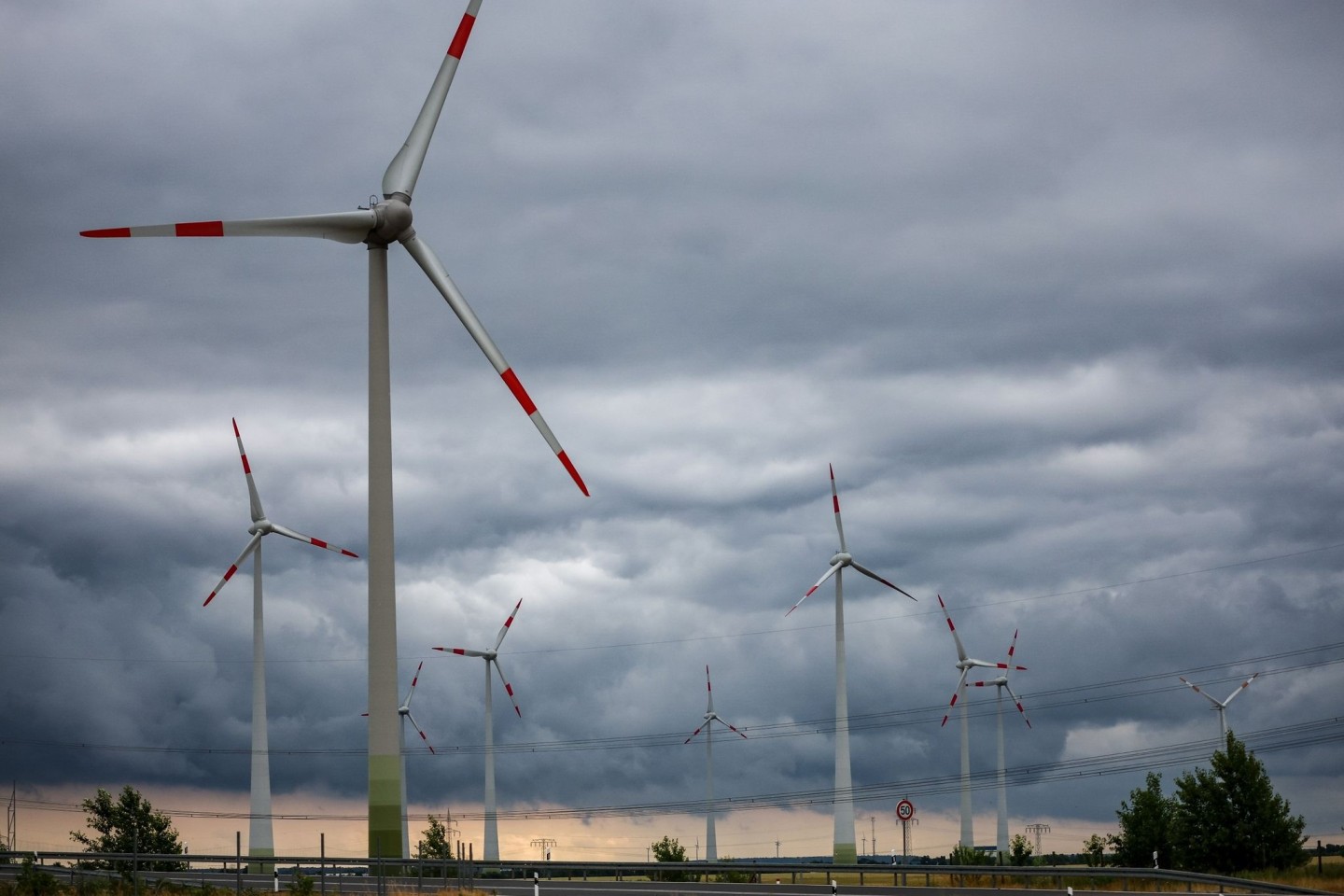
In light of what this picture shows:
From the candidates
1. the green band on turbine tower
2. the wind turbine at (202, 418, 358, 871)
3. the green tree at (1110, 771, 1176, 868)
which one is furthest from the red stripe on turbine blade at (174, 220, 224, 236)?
the green tree at (1110, 771, 1176, 868)

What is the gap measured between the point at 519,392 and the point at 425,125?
53.1 feet

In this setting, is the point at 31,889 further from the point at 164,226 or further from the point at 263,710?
the point at 263,710

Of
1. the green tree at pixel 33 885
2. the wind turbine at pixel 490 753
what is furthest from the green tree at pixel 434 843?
the green tree at pixel 33 885

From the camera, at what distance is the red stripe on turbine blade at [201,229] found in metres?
54.7

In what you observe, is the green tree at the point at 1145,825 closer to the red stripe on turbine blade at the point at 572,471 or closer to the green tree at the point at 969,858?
the green tree at the point at 969,858

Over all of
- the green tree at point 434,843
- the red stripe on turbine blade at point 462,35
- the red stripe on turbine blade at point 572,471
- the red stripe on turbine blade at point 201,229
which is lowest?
the green tree at point 434,843

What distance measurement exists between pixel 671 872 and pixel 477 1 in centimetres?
6215

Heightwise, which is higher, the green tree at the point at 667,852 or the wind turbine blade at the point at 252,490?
the wind turbine blade at the point at 252,490

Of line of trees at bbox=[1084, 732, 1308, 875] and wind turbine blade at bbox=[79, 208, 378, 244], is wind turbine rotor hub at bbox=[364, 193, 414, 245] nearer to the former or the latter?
wind turbine blade at bbox=[79, 208, 378, 244]

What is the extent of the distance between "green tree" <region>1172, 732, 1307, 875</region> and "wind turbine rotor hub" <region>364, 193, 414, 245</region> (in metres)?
77.8

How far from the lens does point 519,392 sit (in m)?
58.7

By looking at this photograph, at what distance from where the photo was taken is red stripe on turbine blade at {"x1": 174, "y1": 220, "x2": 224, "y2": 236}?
54.7 metres

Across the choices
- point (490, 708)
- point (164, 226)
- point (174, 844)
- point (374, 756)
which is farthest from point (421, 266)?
point (490, 708)

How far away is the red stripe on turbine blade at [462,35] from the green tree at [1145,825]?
107 metres
